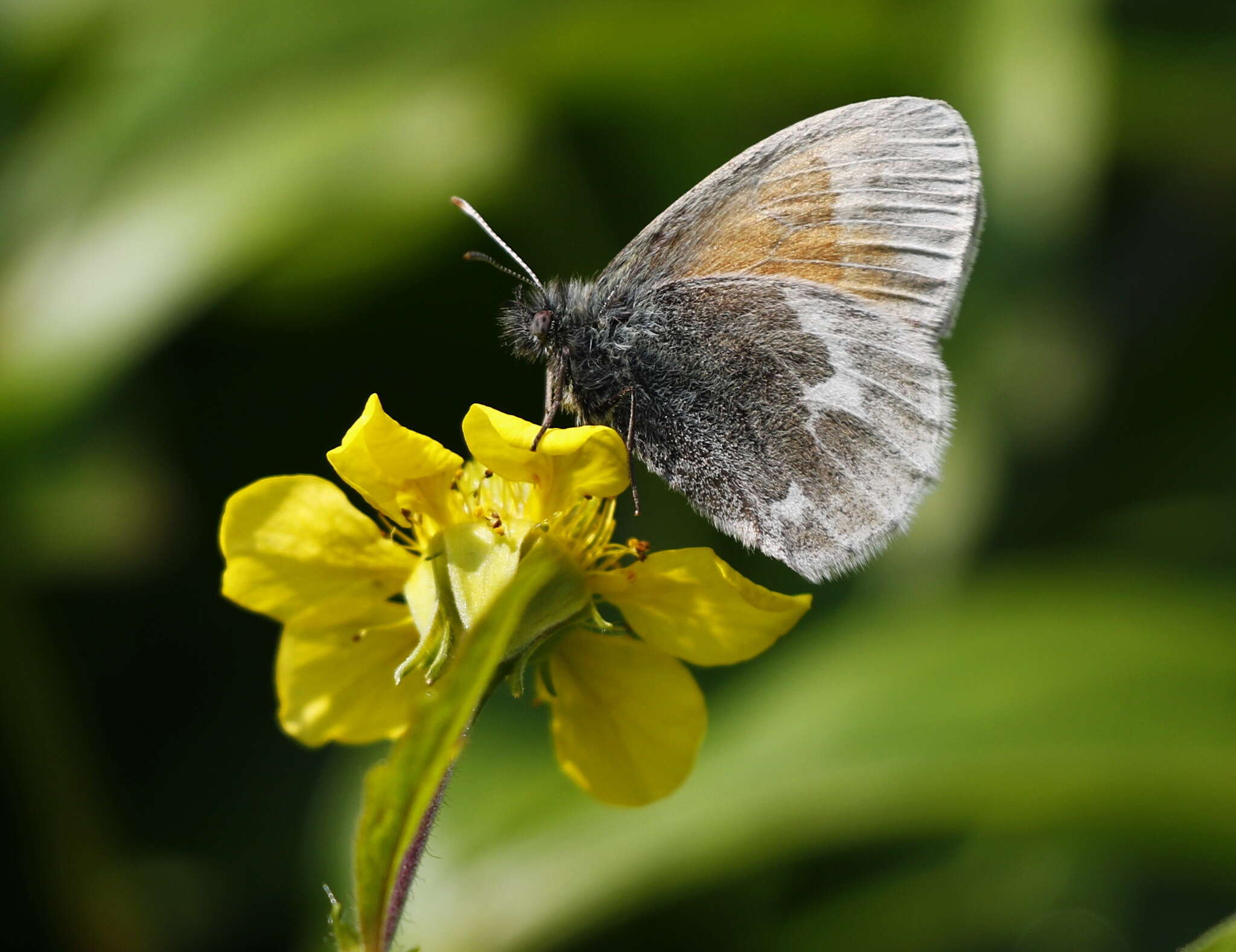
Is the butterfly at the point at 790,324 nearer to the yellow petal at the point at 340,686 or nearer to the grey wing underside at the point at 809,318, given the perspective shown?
the grey wing underside at the point at 809,318

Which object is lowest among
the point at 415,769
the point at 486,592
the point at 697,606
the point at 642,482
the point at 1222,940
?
the point at 642,482

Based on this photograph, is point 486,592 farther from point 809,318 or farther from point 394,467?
point 809,318

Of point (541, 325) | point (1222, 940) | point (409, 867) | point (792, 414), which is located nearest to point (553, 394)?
point (541, 325)

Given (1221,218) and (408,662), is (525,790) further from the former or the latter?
(1221,218)

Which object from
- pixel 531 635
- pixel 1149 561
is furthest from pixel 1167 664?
pixel 531 635

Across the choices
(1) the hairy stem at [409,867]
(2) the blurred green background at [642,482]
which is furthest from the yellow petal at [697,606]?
(2) the blurred green background at [642,482]

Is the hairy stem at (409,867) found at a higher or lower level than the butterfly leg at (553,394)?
higher

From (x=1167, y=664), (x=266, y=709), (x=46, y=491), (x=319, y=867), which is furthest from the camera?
(x=266, y=709)
